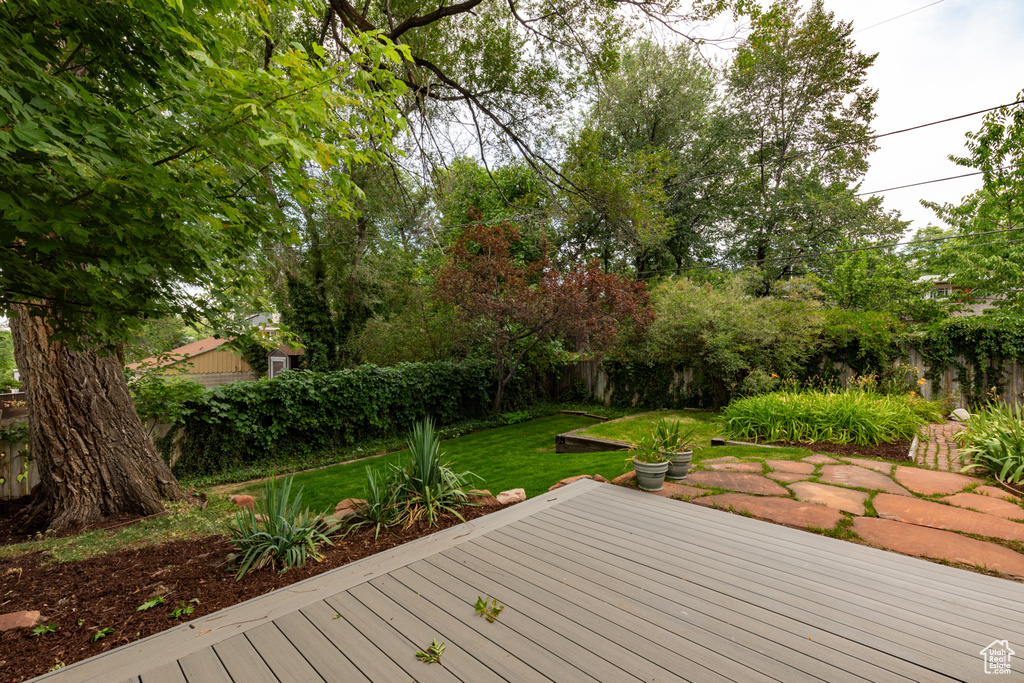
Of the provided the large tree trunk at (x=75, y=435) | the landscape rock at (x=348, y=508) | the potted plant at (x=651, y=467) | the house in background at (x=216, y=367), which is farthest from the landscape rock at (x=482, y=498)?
the house in background at (x=216, y=367)

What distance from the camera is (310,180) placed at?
2.61 m

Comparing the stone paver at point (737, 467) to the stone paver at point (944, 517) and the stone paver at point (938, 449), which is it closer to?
the stone paver at point (944, 517)

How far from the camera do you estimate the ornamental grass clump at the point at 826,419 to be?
18.0 feet

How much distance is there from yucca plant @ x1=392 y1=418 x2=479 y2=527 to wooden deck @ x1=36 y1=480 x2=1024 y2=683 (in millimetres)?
434

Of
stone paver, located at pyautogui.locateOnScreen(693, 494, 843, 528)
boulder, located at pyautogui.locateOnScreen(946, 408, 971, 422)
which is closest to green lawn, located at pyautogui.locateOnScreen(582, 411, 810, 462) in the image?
stone paver, located at pyautogui.locateOnScreen(693, 494, 843, 528)

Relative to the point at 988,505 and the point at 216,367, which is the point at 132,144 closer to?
the point at 988,505

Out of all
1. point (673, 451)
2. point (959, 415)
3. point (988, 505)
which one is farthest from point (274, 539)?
point (959, 415)

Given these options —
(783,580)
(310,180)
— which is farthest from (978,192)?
(310,180)

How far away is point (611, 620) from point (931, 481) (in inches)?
147

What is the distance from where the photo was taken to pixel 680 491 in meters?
3.71

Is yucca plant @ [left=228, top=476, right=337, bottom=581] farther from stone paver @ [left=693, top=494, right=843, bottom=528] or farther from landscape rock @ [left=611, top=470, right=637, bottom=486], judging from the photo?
stone paver @ [left=693, top=494, right=843, bottom=528]

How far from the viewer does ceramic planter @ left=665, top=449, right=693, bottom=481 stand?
3.95 meters

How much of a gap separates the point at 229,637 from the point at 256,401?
535 centimetres

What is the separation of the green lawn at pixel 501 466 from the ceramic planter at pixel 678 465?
629mm
